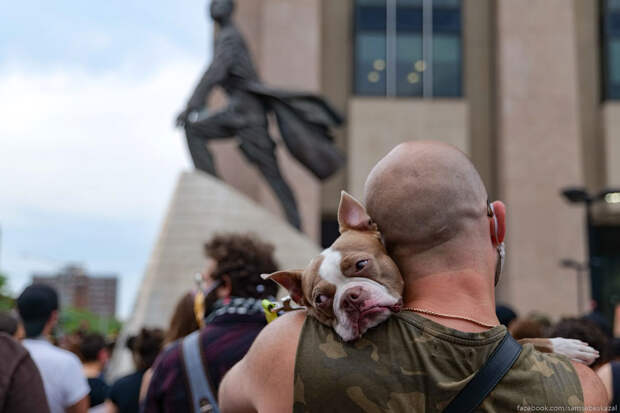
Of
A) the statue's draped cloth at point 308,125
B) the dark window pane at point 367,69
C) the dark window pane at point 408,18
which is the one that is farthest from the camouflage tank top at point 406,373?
the dark window pane at point 408,18

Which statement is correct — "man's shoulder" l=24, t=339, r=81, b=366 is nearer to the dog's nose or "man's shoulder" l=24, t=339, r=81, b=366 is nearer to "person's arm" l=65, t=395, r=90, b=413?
"person's arm" l=65, t=395, r=90, b=413

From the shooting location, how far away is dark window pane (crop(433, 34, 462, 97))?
22.5 meters

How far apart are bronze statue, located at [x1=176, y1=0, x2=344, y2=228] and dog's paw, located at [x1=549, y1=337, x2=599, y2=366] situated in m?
11.7

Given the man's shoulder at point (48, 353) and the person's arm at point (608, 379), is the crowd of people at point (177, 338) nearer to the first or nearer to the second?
the man's shoulder at point (48, 353)

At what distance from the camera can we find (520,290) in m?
19.9

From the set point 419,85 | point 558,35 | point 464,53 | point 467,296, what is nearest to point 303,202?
point 419,85

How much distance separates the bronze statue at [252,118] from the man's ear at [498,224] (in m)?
11.6

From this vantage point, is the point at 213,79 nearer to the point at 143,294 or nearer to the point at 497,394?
the point at 143,294

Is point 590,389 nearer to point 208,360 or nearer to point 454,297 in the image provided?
point 454,297

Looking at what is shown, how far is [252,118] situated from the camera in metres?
13.7

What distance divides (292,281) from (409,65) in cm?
2160

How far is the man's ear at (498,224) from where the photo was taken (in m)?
1.72

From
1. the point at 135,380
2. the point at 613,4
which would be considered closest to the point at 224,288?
the point at 135,380

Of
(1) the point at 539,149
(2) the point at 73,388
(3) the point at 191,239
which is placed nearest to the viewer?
(2) the point at 73,388
